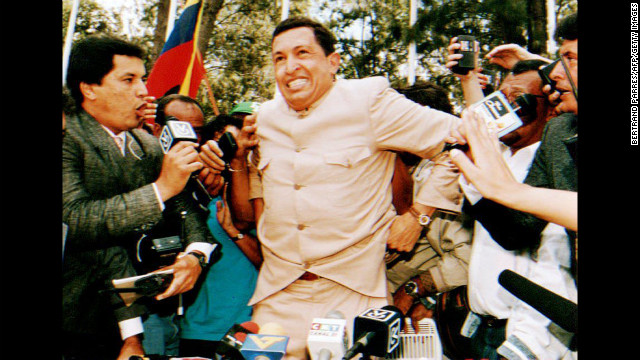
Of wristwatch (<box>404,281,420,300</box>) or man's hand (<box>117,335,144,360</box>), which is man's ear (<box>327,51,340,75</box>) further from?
man's hand (<box>117,335,144,360</box>)

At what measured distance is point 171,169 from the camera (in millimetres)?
2162

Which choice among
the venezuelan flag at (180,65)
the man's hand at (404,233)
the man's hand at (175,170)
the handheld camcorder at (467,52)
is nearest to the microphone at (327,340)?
the man's hand at (404,233)

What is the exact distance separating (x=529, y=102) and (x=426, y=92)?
1.24 m

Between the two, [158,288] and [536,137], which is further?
[536,137]

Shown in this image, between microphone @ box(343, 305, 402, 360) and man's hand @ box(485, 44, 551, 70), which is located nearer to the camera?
microphone @ box(343, 305, 402, 360)

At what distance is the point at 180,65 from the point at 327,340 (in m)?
4.92

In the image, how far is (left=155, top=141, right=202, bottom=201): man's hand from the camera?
7.05 ft

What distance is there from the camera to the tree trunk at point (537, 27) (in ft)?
17.3

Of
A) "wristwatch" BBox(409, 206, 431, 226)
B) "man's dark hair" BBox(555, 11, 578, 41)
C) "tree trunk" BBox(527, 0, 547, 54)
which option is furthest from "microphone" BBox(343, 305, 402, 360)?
"tree trunk" BBox(527, 0, 547, 54)

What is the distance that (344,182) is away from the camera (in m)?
2.20

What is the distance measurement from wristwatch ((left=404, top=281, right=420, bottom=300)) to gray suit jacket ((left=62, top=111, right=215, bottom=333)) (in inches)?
57.7

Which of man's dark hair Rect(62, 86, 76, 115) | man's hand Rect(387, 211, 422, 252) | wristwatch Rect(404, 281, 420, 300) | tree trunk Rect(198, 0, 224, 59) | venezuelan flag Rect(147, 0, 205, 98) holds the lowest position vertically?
wristwatch Rect(404, 281, 420, 300)
